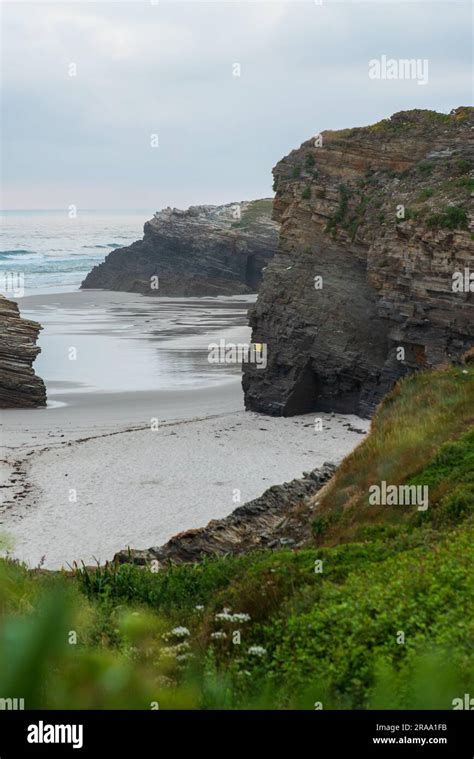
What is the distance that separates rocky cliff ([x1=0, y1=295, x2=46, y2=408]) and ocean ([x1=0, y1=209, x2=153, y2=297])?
168 feet

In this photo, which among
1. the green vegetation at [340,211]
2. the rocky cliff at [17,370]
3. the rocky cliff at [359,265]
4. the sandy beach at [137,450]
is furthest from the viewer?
the rocky cliff at [17,370]

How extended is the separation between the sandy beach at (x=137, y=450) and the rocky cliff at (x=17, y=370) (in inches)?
32.0

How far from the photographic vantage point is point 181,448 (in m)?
29.5

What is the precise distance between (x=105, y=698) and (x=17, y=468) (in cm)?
2568

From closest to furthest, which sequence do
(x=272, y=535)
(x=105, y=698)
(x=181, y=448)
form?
(x=105, y=698) < (x=272, y=535) < (x=181, y=448)

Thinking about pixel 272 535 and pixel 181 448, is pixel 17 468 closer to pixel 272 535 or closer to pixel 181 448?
pixel 181 448

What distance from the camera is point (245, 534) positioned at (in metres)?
15.5

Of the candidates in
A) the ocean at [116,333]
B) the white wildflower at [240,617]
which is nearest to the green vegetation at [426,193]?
the ocean at [116,333]

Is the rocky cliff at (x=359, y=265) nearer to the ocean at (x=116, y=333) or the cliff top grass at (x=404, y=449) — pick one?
the ocean at (x=116, y=333)

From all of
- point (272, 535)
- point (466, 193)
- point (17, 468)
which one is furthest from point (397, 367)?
point (272, 535)

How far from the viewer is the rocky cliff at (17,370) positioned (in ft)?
120

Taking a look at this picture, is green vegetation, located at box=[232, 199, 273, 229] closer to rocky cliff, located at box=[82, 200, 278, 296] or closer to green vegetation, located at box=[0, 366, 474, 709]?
rocky cliff, located at box=[82, 200, 278, 296]

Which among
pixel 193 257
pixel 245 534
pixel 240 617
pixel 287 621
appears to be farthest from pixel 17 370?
pixel 193 257

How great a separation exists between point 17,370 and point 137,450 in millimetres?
10324
